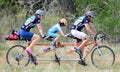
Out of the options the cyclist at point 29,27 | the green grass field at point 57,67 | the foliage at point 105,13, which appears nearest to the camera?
the green grass field at point 57,67

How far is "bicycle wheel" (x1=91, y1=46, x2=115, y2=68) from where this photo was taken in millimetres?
10898

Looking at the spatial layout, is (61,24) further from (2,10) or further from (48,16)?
(2,10)

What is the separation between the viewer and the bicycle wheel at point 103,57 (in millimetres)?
10898

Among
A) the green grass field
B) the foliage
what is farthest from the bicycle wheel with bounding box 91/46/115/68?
the foliage

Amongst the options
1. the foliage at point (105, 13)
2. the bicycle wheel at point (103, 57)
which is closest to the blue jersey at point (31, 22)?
the bicycle wheel at point (103, 57)

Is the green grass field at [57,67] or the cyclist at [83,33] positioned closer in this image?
the green grass field at [57,67]

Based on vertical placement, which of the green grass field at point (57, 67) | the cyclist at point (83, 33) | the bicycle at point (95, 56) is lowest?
the green grass field at point (57, 67)

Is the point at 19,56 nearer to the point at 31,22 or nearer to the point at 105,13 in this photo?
the point at 31,22

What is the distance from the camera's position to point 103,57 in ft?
35.9

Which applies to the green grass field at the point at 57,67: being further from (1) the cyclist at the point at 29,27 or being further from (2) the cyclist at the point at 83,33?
(1) the cyclist at the point at 29,27

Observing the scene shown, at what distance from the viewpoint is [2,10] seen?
2558cm

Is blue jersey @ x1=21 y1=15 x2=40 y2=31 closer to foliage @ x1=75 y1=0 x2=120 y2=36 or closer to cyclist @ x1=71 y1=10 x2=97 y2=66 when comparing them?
cyclist @ x1=71 y1=10 x2=97 y2=66

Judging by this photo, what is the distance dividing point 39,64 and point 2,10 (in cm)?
1483

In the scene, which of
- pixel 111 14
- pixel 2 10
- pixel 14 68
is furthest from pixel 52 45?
pixel 2 10
